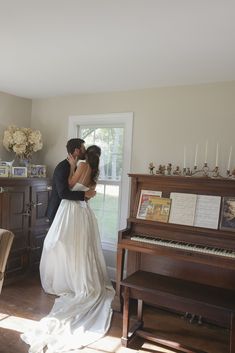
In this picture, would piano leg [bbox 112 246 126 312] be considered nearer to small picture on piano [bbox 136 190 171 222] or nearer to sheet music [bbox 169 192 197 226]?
small picture on piano [bbox 136 190 171 222]

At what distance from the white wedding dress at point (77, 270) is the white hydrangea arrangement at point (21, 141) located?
923mm

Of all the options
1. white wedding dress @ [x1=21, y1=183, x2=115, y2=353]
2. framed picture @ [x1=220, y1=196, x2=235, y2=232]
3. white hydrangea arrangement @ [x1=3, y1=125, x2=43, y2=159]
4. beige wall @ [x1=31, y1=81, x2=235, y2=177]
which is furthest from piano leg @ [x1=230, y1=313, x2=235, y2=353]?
white hydrangea arrangement @ [x1=3, y1=125, x2=43, y2=159]

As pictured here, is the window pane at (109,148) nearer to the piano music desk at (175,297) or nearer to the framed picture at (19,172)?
the framed picture at (19,172)

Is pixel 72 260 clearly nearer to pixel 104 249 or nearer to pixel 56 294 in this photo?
pixel 56 294

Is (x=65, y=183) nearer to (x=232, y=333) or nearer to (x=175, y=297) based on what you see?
(x=175, y=297)

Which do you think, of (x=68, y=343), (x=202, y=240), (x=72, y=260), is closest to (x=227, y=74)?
(x=202, y=240)

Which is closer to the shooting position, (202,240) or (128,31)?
(128,31)

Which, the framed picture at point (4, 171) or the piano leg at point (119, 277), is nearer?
the piano leg at point (119, 277)

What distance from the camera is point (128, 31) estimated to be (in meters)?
1.94

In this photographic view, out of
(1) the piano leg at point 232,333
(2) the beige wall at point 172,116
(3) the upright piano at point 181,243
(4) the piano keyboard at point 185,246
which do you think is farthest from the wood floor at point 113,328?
(2) the beige wall at point 172,116

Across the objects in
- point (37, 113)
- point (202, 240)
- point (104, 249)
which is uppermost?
point (37, 113)

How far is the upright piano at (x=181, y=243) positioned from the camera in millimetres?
2488

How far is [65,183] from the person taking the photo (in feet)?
10.1

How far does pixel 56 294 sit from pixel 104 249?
2.60 ft
